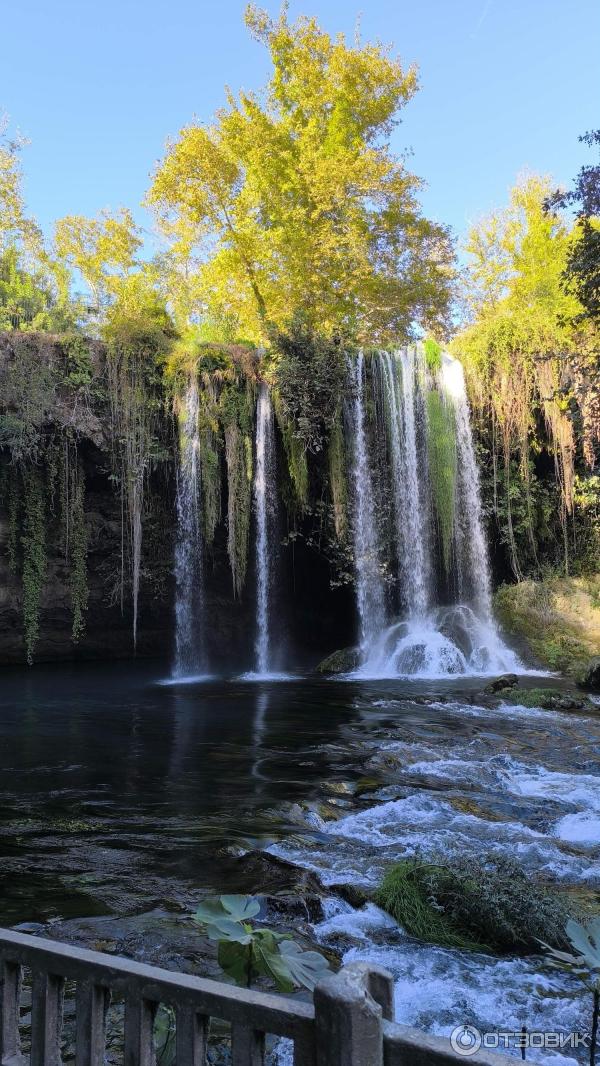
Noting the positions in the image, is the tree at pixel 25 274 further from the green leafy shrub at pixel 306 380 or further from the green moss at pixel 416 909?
the green moss at pixel 416 909

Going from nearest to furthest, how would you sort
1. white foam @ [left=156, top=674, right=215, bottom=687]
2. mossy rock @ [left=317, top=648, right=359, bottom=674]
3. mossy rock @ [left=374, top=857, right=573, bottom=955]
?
mossy rock @ [left=374, top=857, right=573, bottom=955]
white foam @ [left=156, top=674, right=215, bottom=687]
mossy rock @ [left=317, top=648, right=359, bottom=674]

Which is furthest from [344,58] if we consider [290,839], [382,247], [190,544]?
[290,839]

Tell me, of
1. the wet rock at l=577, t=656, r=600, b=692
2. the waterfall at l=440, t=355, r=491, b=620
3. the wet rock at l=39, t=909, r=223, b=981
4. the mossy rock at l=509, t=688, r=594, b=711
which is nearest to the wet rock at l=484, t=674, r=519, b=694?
the mossy rock at l=509, t=688, r=594, b=711

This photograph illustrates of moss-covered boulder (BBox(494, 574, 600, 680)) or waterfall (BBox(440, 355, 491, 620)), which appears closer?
moss-covered boulder (BBox(494, 574, 600, 680))

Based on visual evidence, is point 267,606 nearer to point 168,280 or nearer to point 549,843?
point 549,843

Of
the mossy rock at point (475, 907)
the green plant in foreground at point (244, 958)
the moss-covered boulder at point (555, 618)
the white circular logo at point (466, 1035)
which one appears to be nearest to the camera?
the green plant in foreground at point (244, 958)

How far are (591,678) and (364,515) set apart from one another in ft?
23.8

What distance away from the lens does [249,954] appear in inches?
86.9

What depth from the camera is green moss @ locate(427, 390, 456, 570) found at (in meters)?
19.0

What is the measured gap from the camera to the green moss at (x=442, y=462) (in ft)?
62.3

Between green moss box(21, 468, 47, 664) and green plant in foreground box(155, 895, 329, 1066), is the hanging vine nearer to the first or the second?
green moss box(21, 468, 47, 664)

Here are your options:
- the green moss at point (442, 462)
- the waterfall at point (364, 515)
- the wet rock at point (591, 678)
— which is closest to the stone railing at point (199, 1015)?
the wet rock at point (591, 678)

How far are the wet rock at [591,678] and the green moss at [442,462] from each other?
5992mm

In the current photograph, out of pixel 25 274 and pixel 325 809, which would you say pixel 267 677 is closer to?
pixel 325 809
